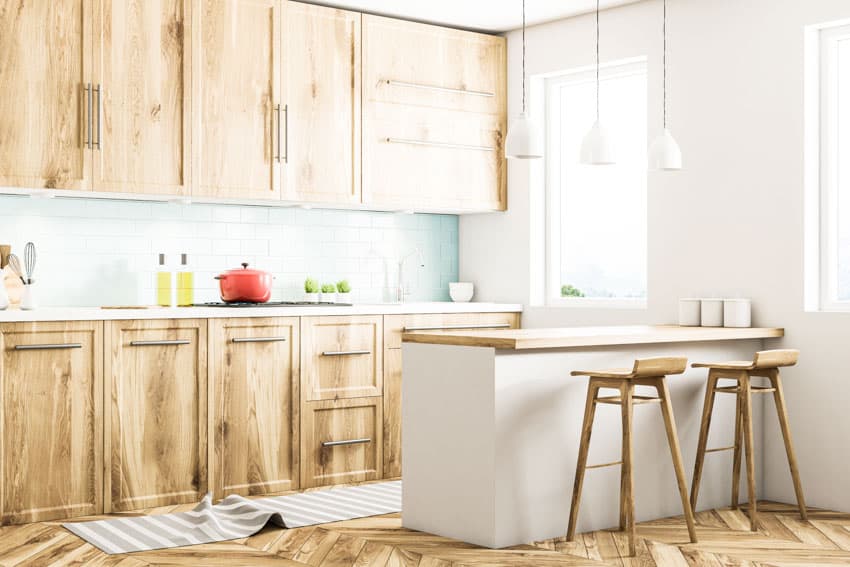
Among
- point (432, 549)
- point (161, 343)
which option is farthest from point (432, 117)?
point (432, 549)

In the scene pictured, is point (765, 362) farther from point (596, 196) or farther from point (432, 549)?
point (596, 196)

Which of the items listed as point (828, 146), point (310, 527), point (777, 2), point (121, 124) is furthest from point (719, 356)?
point (121, 124)

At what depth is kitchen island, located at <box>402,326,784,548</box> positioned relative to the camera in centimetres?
429

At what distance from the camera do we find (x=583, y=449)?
4352 millimetres

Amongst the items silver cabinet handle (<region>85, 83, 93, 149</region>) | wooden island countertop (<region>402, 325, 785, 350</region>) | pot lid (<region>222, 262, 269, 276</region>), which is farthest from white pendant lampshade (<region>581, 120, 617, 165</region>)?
silver cabinet handle (<region>85, 83, 93, 149</region>)

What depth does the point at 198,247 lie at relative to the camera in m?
5.85

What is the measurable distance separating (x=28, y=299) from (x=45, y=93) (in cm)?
94

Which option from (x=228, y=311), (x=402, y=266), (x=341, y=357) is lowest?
(x=341, y=357)

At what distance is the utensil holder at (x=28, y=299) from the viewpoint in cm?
490

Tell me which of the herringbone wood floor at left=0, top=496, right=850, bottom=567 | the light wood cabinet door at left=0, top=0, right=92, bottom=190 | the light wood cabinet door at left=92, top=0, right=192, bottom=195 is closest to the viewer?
the herringbone wood floor at left=0, top=496, right=850, bottom=567

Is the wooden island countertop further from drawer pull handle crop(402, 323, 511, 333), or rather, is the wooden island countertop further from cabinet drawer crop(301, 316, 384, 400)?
drawer pull handle crop(402, 323, 511, 333)

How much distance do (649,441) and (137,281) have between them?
8.89 ft

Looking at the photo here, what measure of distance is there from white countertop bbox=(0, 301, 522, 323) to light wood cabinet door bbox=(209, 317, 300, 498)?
0.16ft

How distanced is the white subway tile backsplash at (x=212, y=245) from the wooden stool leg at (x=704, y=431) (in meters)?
2.35
